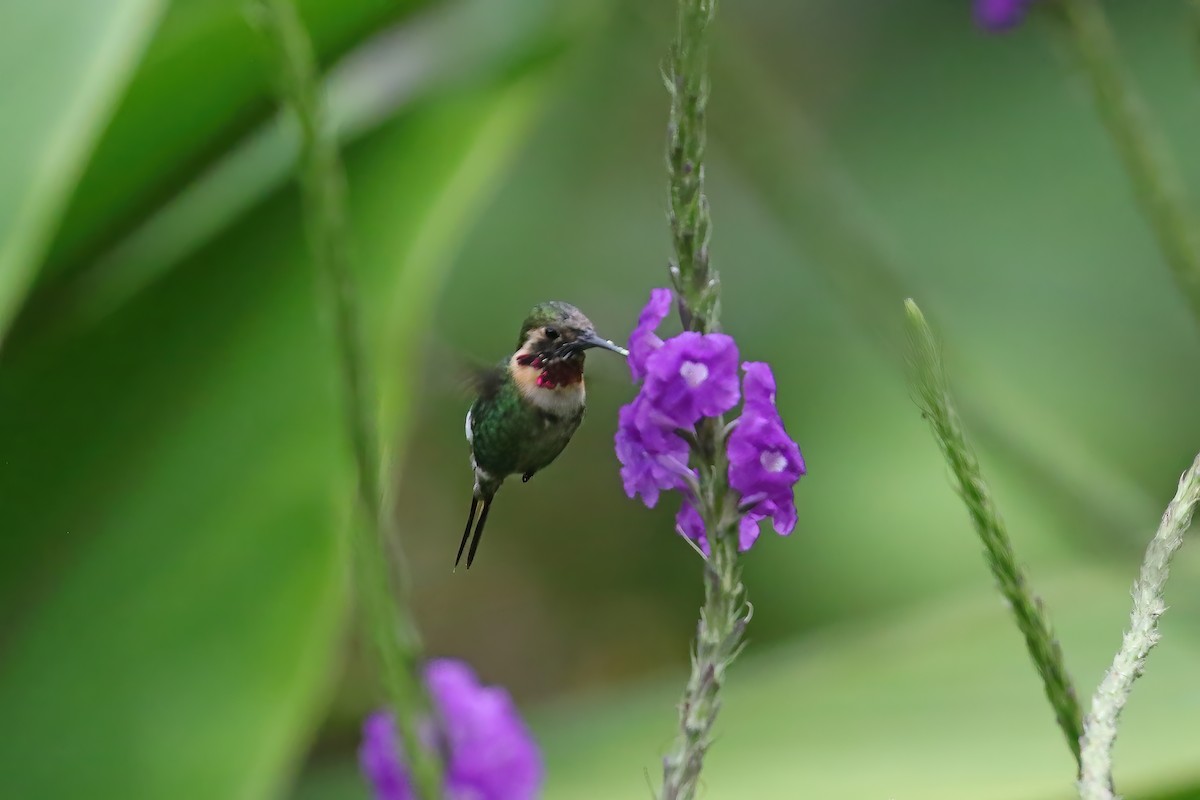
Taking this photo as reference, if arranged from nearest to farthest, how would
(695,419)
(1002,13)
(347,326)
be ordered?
(347,326) < (695,419) < (1002,13)

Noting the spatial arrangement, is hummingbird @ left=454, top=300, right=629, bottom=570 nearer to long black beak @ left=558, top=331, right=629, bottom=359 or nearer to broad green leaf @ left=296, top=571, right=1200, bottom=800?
long black beak @ left=558, top=331, right=629, bottom=359

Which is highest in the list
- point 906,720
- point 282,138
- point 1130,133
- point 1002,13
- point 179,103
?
point 282,138

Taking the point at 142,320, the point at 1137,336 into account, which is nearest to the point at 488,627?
the point at 142,320

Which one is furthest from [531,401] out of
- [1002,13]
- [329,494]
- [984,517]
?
[329,494]

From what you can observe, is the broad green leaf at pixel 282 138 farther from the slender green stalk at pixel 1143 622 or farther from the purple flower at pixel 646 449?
the slender green stalk at pixel 1143 622

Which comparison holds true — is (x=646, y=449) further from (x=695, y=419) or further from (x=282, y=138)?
(x=282, y=138)

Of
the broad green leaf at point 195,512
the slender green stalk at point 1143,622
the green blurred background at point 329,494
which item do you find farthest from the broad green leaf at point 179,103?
the slender green stalk at point 1143,622
